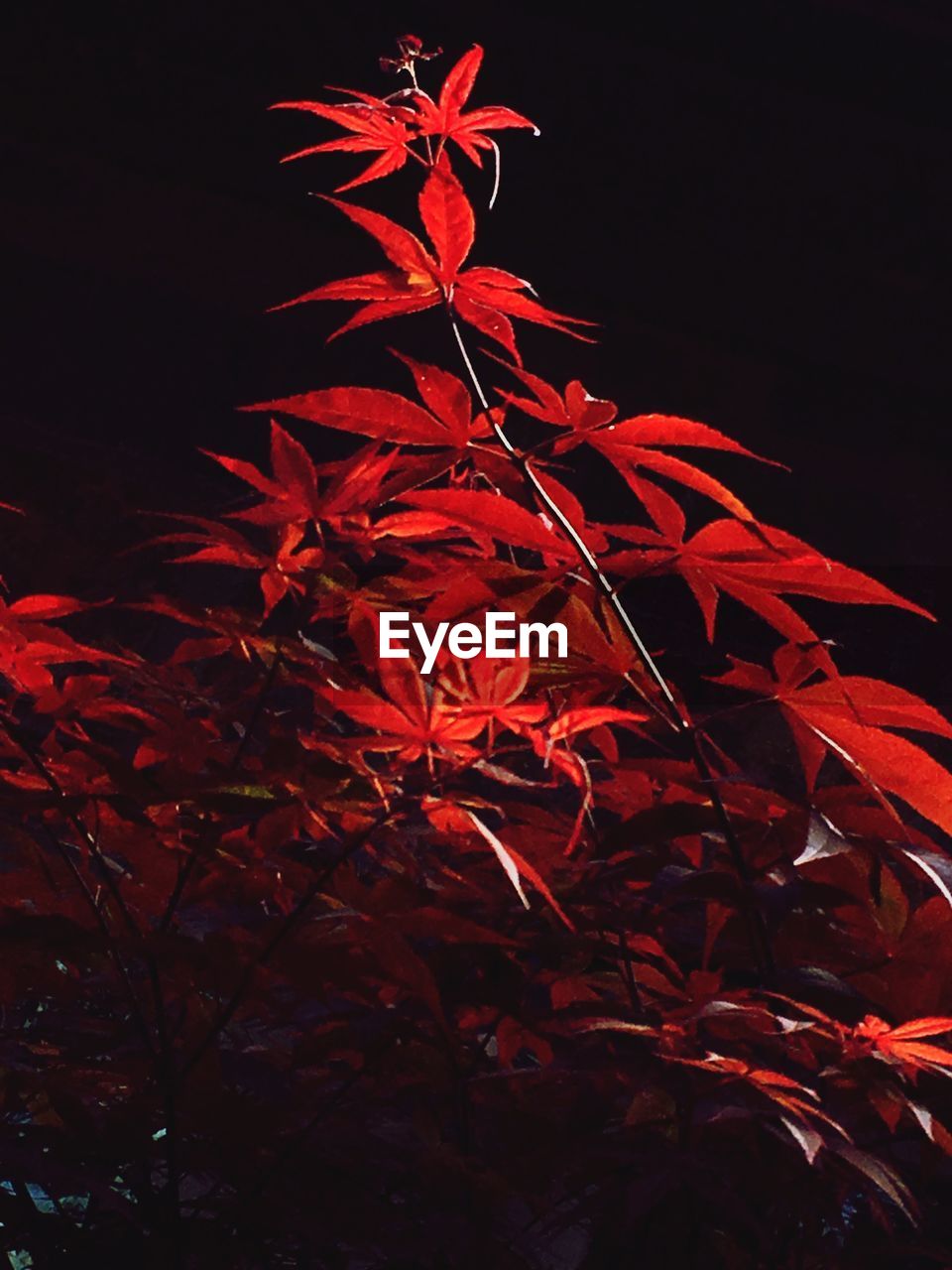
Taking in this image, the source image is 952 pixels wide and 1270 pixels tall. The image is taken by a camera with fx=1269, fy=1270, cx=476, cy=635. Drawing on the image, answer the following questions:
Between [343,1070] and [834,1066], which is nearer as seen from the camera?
[834,1066]

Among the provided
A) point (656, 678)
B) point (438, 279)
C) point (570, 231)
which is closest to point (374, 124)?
point (438, 279)

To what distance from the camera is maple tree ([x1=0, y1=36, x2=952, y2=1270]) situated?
55 cm

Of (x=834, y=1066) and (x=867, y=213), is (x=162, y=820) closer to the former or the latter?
(x=834, y=1066)

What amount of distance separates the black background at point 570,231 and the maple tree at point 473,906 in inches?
49.5

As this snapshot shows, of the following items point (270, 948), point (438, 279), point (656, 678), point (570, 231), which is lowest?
point (270, 948)

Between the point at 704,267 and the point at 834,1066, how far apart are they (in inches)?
78.0

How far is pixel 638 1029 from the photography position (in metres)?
0.53

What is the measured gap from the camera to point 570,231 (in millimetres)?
2385

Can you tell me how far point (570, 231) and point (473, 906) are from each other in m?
1.96

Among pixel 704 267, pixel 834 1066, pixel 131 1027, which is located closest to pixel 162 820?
pixel 131 1027

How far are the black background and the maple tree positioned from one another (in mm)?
1257

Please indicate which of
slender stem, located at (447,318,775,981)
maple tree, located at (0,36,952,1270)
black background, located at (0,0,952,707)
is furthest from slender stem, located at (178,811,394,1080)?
black background, located at (0,0,952,707)

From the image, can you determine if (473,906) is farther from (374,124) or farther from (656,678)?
(374,124)

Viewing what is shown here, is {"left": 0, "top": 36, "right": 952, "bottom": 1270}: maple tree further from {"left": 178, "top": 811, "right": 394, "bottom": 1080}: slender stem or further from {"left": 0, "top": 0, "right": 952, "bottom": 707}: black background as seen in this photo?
{"left": 0, "top": 0, "right": 952, "bottom": 707}: black background
